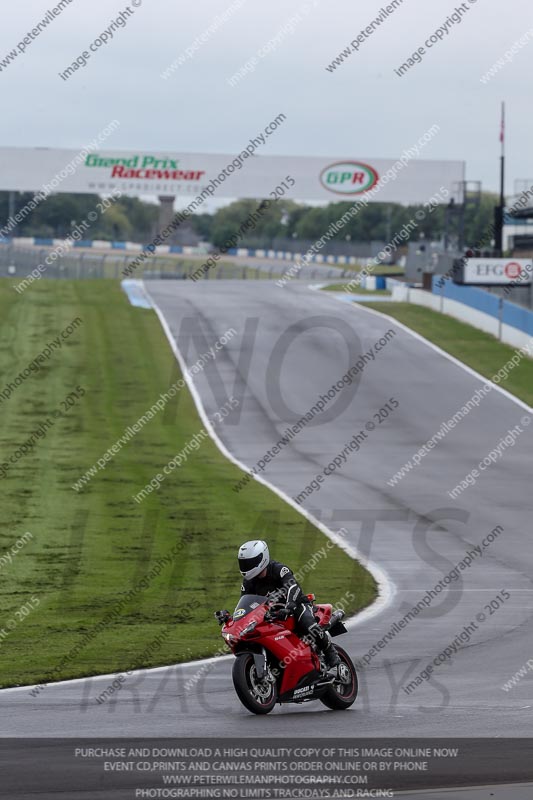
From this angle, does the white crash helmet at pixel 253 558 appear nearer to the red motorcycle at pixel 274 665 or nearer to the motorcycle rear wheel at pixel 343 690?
the red motorcycle at pixel 274 665

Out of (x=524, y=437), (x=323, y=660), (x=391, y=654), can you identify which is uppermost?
(x=323, y=660)

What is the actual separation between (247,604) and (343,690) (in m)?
1.12

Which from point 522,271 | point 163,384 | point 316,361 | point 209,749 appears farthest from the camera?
point 522,271

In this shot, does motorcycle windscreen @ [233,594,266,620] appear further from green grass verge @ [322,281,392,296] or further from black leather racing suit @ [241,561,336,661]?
green grass verge @ [322,281,392,296]

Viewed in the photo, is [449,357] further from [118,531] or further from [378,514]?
[118,531]

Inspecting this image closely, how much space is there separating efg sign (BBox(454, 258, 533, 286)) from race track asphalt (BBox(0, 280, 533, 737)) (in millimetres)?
3558

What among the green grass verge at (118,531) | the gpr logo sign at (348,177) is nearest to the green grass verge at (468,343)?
the green grass verge at (118,531)

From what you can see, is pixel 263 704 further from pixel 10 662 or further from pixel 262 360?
pixel 262 360

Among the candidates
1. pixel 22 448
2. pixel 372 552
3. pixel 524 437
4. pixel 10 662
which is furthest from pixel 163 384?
pixel 10 662

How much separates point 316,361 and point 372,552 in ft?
74.9

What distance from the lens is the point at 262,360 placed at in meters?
43.4

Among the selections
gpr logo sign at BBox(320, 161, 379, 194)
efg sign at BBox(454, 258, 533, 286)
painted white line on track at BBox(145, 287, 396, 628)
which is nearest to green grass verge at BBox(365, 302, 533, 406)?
efg sign at BBox(454, 258, 533, 286)

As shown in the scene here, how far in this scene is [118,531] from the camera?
21.7 m

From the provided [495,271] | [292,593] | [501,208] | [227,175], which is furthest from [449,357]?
[292,593]
